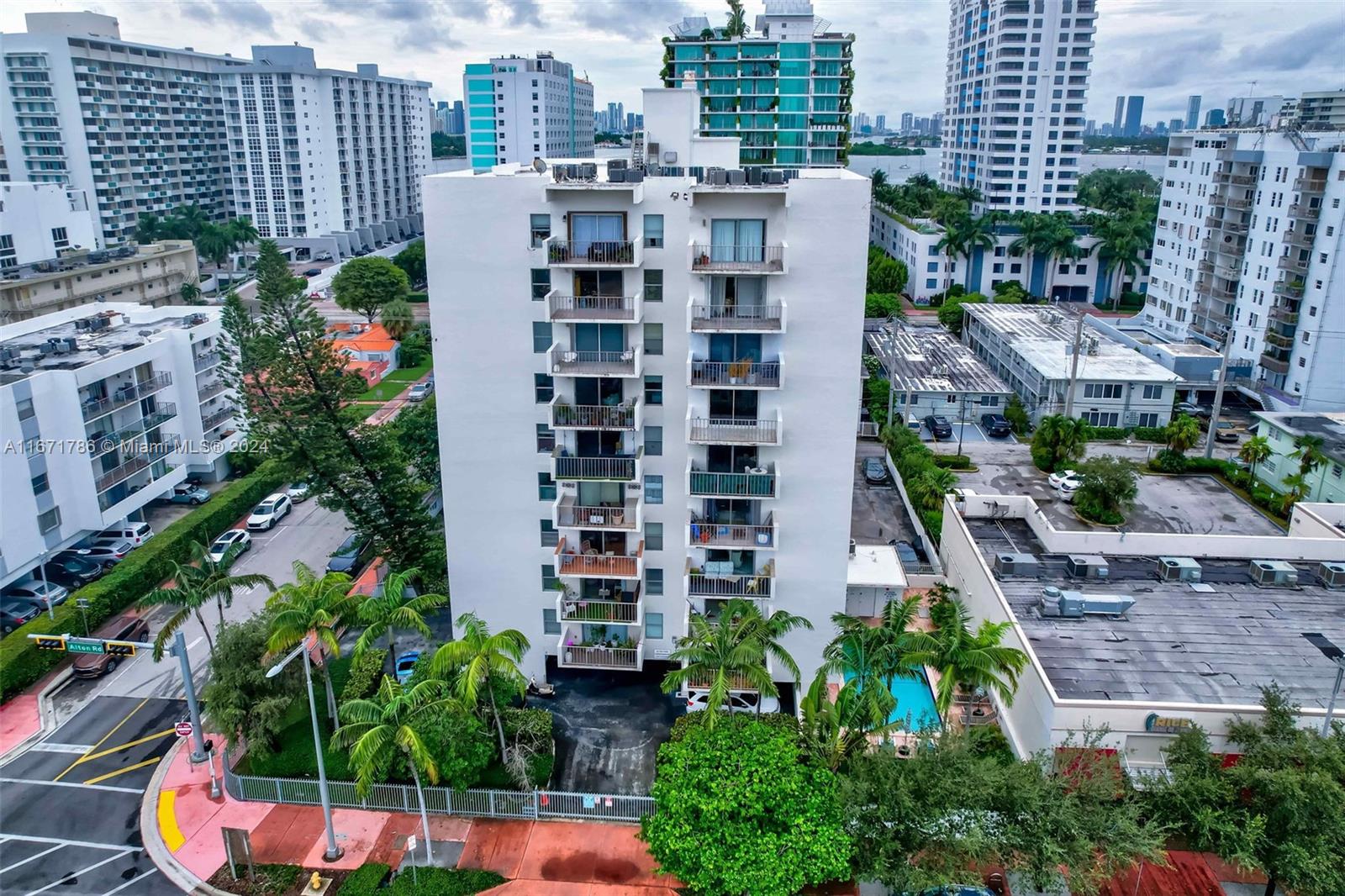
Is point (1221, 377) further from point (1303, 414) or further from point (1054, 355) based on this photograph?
point (1054, 355)

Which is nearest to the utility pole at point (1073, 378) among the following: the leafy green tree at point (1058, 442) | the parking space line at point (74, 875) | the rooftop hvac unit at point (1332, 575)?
the leafy green tree at point (1058, 442)

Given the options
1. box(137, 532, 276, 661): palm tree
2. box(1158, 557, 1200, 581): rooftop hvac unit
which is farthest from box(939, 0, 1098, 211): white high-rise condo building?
box(137, 532, 276, 661): palm tree

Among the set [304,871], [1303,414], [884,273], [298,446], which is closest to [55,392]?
[298,446]

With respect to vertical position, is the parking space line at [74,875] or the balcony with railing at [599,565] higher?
the balcony with railing at [599,565]

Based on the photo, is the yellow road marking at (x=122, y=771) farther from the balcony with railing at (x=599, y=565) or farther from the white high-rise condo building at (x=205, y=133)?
the white high-rise condo building at (x=205, y=133)

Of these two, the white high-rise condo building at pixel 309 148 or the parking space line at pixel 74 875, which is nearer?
the parking space line at pixel 74 875

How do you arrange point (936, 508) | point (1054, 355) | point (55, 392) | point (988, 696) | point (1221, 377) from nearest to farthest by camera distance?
point (988, 696), point (55, 392), point (936, 508), point (1221, 377), point (1054, 355)

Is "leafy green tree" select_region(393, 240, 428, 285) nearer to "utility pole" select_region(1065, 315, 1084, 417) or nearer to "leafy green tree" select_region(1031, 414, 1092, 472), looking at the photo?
"utility pole" select_region(1065, 315, 1084, 417)
